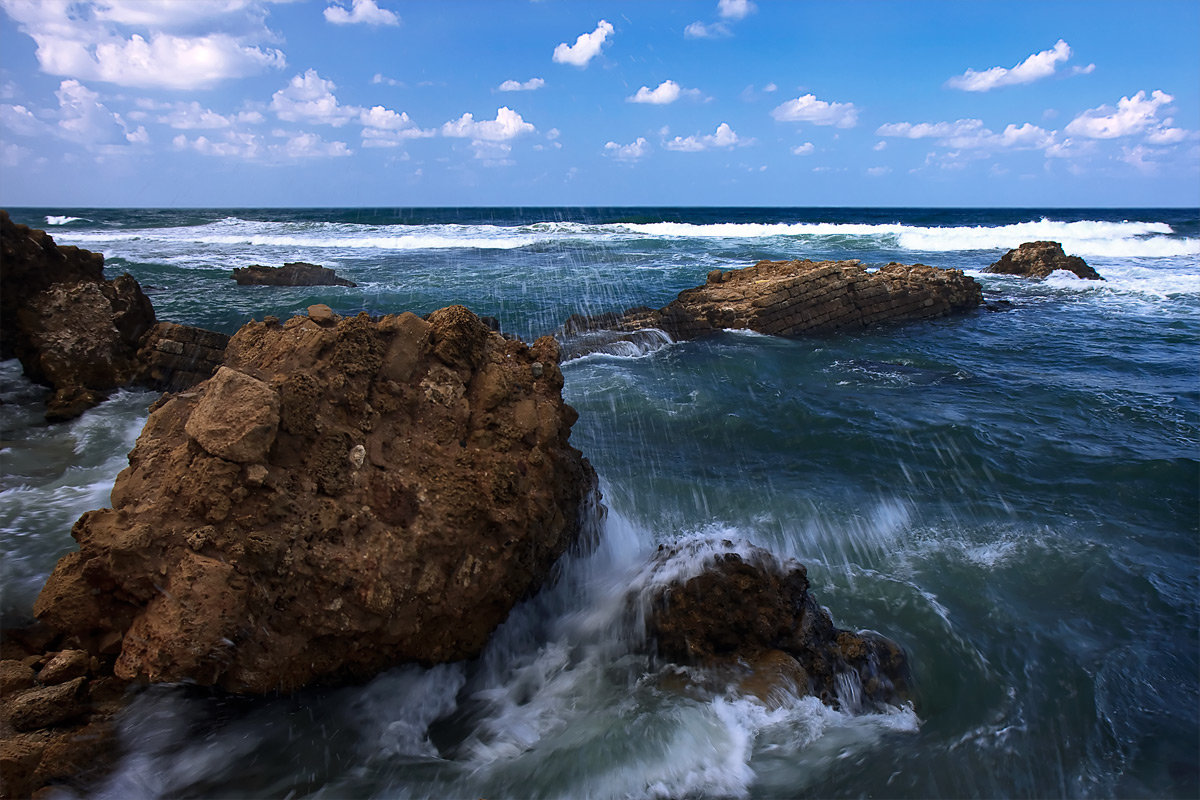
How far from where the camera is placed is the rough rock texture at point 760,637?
3914 millimetres

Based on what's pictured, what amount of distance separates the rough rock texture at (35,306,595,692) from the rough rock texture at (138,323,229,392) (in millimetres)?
5361

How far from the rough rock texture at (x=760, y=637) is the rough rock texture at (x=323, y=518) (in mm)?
923

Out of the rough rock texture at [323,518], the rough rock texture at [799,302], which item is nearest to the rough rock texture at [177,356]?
the rough rock texture at [323,518]

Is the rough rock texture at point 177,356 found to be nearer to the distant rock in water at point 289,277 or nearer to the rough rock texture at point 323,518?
the rough rock texture at point 323,518

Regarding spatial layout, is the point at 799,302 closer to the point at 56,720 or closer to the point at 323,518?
the point at 323,518

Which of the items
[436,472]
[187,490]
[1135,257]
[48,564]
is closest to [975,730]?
[436,472]

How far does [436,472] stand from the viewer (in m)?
3.71

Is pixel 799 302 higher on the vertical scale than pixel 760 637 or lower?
higher

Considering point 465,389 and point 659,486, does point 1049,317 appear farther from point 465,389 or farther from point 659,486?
point 465,389

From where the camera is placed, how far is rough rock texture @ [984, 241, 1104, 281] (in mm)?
21812

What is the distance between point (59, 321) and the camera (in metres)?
8.12

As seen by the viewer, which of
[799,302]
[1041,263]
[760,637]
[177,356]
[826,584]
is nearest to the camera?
[760,637]

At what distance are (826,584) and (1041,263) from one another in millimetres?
22285

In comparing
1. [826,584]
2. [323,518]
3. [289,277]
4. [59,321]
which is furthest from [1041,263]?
[59,321]
